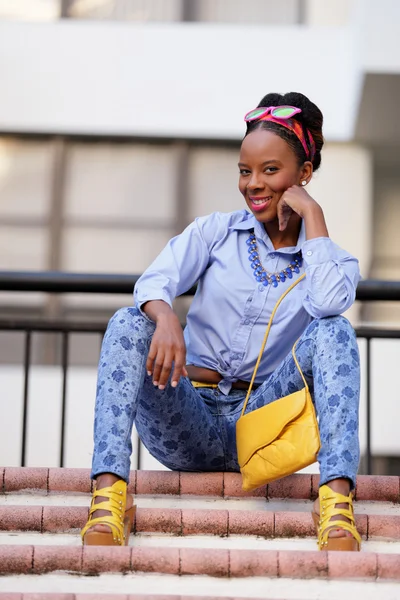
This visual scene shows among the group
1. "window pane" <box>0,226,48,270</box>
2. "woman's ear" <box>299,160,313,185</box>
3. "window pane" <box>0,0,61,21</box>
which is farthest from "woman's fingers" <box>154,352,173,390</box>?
"window pane" <box>0,0,61,21</box>

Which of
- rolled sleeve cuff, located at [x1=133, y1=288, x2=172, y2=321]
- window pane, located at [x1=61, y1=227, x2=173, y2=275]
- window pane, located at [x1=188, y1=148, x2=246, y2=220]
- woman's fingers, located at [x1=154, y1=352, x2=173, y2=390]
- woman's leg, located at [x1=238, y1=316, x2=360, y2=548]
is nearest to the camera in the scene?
woman's leg, located at [x1=238, y1=316, x2=360, y2=548]

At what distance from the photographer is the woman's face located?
3.22 m

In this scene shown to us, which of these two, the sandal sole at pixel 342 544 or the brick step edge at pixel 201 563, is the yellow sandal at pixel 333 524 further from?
the brick step edge at pixel 201 563

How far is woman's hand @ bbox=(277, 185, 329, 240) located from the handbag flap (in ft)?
1.62

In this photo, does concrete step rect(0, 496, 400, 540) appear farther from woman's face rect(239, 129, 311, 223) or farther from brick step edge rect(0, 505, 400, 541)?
woman's face rect(239, 129, 311, 223)

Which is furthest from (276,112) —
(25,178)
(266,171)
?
(25,178)

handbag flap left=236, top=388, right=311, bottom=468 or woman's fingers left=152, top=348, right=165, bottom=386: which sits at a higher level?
woman's fingers left=152, top=348, right=165, bottom=386

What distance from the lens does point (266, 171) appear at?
127 inches

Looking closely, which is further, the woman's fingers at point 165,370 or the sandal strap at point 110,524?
the woman's fingers at point 165,370

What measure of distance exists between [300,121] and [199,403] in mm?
949

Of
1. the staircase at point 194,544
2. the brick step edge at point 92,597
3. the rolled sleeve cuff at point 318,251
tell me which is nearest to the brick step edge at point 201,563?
the staircase at point 194,544

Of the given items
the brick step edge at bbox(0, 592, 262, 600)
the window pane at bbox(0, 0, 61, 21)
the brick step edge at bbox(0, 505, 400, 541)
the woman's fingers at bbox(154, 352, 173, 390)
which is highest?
the window pane at bbox(0, 0, 61, 21)

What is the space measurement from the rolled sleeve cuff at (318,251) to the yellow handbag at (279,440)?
26cm

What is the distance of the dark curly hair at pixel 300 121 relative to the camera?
3258mm
